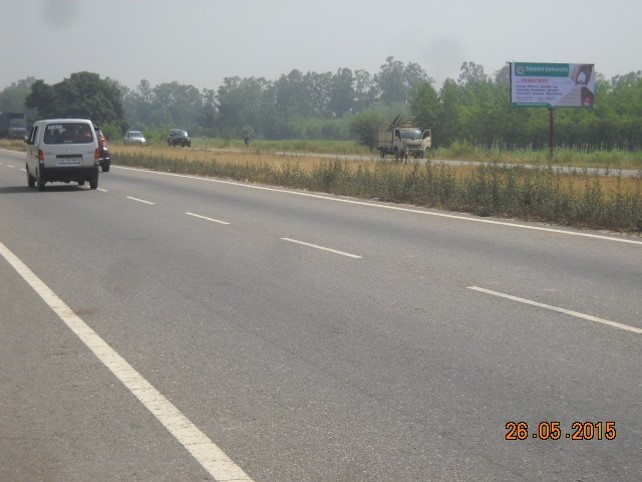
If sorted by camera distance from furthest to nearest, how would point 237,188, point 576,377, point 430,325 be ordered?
point 237,188, point 430,325, point 576,377

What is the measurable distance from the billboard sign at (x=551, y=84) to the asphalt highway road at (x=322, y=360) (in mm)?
34787

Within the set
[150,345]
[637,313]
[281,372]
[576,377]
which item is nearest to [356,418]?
[281,372]

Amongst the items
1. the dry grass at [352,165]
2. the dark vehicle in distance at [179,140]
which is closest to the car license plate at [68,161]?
the dry grass at [352,165]

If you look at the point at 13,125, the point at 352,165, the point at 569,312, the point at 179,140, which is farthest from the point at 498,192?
the point at 13,125

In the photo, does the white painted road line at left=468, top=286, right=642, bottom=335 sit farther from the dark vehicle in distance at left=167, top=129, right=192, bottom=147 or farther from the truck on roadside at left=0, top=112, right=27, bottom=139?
the truck on roadside at left=0, top=112, right=27, bottom=139

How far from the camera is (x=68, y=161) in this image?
82.6ft

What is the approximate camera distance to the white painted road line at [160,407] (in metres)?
4.78

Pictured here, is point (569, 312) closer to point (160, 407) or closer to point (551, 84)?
point (160, 407)

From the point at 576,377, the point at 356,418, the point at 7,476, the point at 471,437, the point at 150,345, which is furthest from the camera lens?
the point at 150,345

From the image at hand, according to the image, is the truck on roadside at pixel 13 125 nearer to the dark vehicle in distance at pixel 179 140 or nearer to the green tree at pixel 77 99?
the dark vehicle in distance at pixel 179 140

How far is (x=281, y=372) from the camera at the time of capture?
659 centimetres

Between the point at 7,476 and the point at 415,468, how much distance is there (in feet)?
6.83

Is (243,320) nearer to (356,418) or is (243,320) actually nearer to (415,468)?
(356,418)

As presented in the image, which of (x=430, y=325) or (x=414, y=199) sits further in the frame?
(x=414, y=199)
